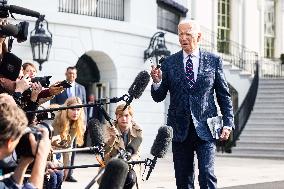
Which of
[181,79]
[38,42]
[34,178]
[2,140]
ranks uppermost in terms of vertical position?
[38,42]

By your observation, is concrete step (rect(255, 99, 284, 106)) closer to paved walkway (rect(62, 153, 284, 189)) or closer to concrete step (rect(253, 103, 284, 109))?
concrete step (rect(253, 103, 284, 109))

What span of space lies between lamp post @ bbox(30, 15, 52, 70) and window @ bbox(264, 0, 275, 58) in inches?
630

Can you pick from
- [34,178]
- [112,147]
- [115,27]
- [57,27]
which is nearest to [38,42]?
[57,27]

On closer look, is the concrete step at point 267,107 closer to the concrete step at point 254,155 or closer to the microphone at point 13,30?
the concrete step at point 254,155

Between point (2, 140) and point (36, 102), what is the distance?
1.69 meters

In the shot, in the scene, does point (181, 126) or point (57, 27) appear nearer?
point (181, 126)

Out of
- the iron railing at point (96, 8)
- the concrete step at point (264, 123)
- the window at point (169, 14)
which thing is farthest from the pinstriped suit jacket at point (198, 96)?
the concrete step at point (264, 123)

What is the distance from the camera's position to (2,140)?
265cm

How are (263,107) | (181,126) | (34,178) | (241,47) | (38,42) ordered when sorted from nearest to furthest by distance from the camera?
(34,178)
(181,126)
(38,42)
(263,107)
(241,47)

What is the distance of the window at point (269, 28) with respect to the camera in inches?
1124

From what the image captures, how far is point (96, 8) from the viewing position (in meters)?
16.4

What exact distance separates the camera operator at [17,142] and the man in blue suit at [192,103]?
7.94ft

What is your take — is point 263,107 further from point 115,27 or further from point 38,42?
point 38,42

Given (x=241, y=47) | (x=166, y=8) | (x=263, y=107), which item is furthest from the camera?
(x=241, y=47)
